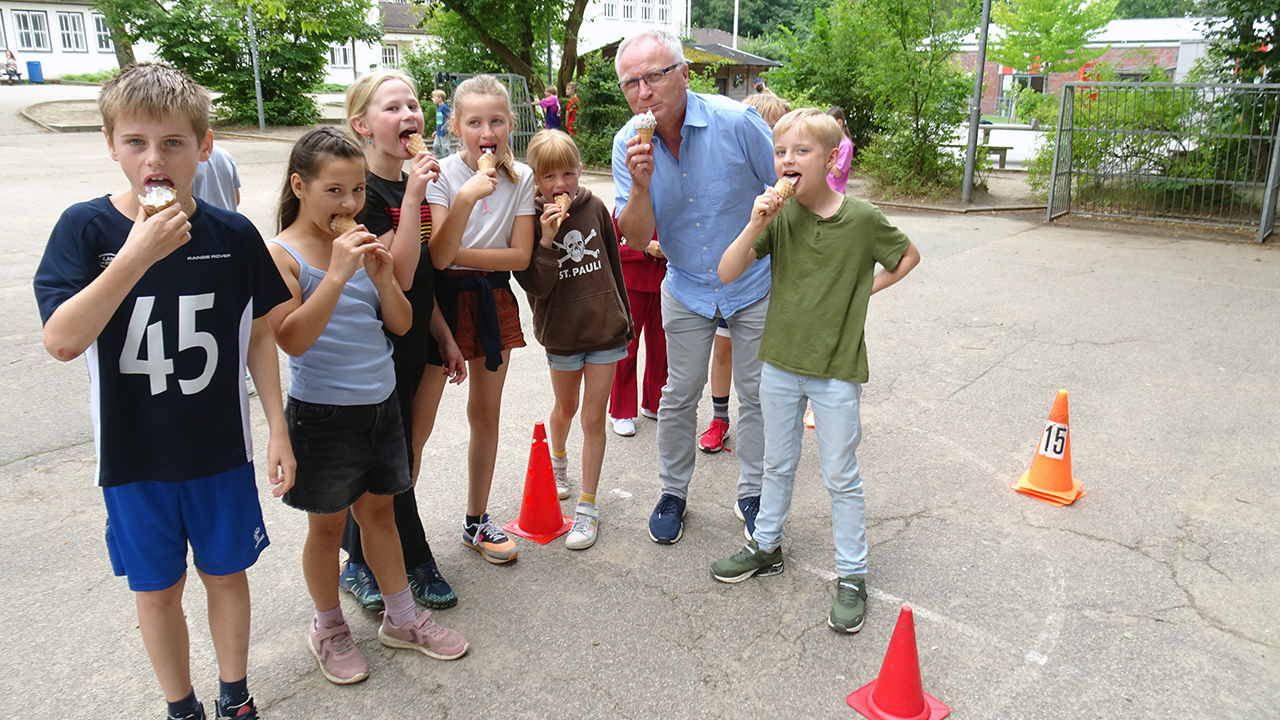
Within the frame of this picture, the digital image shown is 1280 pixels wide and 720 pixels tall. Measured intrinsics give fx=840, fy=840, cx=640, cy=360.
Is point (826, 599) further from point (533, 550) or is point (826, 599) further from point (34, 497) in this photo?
point (34, 497)

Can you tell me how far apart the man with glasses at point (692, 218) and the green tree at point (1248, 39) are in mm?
12693

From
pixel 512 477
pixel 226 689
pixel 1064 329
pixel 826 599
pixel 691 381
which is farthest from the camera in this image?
pixel 1064 329

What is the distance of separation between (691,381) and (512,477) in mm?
1289

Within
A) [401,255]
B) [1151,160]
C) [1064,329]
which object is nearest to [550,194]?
[401,255]

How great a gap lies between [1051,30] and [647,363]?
4115 cm

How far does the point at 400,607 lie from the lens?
2998mm

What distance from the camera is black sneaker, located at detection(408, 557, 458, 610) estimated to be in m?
3.28

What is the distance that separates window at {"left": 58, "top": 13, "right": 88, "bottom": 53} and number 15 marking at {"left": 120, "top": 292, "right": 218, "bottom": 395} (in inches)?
2684

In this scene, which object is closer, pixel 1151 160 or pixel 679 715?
→ pixel 679 715

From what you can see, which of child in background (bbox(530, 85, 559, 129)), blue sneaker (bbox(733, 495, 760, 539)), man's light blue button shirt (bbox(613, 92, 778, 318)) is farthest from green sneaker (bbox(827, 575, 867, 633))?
child in background (bbox(530, 85, 559, 129))

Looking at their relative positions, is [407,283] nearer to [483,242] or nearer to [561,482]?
[483,242]

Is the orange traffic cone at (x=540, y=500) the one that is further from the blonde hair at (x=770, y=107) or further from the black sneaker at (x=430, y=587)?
the blonde hair at (x=770, y=107)

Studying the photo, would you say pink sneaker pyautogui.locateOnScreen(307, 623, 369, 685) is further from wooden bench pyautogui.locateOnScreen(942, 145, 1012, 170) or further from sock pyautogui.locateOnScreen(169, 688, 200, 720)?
wooden bench pyautogui.locateOnScreen(942, 145, 1012, 170)

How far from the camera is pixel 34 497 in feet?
13.5
